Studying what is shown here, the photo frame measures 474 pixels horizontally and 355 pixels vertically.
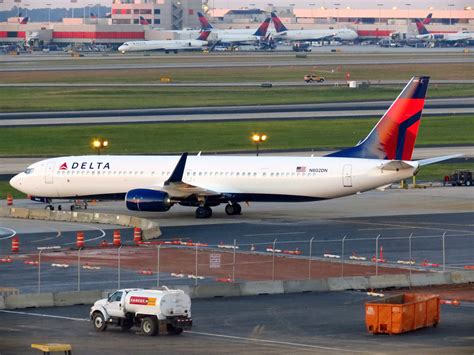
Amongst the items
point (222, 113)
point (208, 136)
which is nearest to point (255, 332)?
point (208, 136)

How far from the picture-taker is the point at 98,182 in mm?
85000

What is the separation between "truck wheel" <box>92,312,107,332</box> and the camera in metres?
46.8

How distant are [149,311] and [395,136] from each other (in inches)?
1559

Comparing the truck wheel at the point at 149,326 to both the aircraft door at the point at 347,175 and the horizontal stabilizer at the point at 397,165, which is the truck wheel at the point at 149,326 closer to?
the aircraft door at the point at 347,175

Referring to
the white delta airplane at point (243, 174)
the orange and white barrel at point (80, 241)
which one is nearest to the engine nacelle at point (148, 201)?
the white delta airplane at point (243, 174)

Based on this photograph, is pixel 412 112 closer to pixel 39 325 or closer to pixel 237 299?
pixel 237 299

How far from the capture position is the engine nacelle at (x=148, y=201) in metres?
80.6

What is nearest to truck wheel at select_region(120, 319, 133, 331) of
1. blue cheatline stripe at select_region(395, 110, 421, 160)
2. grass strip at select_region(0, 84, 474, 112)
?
blue cheatline stripe at select_region(395, 110, 421, 160)

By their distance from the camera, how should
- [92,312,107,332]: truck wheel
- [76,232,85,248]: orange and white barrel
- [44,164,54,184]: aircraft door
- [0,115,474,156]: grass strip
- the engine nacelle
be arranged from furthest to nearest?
1. [0,115,474,156]: grass strip
2. [44,164,54,184]: aircraft door
3. the engine nacelle
4. [76,232,85,248]: orange and white barrel
5. [92,312,107,332]: truck wheel

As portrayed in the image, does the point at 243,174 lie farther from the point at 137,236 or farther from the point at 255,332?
the point at 255,332

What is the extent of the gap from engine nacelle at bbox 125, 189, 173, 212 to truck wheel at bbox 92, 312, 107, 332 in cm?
3353

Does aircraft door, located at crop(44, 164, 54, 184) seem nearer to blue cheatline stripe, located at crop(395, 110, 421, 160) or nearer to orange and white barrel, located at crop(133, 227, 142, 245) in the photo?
orange and white barrel, located at crop(133, 227, 142, 245)

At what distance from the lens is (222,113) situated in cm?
15050

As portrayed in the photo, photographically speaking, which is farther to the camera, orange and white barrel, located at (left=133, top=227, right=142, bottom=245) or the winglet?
the winglet
